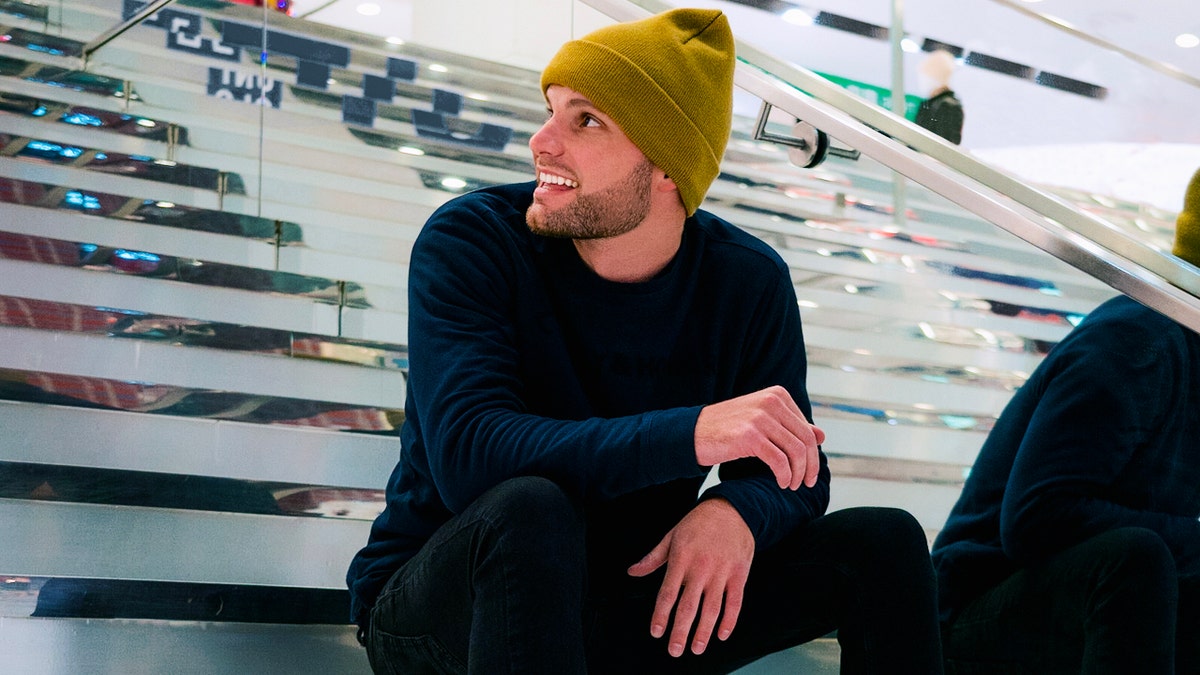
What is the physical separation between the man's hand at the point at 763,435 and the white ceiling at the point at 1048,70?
160 cm

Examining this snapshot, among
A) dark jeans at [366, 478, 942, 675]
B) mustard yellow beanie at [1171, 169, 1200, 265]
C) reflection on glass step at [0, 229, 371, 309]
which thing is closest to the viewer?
dark jeans at [366, 478, 942, 675]

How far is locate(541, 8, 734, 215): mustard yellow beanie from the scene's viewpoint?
1.48 meters

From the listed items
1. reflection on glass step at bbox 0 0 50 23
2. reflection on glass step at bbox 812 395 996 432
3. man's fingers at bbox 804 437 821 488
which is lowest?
reflection on glass step at bbox 812 395 996 432

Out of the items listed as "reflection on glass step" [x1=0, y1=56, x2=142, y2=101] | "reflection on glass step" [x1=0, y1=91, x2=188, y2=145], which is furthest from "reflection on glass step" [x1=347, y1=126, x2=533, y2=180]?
"reflection on glass step" [x1=0, y1=56, x2=142, y2=101]

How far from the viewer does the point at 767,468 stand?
1.36 meters

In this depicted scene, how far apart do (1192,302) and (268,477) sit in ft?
4.08

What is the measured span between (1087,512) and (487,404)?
73cm

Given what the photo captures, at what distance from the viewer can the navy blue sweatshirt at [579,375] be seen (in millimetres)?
1176

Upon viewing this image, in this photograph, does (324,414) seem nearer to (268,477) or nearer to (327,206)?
(268,477)

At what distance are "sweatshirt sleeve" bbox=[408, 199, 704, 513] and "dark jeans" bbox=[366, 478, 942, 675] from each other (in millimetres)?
56

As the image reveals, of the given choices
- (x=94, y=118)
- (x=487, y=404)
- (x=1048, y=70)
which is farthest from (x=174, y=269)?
(x=1048, y=70)

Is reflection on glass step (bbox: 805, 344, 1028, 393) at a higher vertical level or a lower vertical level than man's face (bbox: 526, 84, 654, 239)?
lower

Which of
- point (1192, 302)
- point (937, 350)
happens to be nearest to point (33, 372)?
point (1192, 302)

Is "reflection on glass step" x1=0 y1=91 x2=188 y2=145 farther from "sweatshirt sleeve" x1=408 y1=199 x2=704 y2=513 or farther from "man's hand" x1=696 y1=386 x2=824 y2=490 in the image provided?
"man's hand" x1=696 y1=386 x2=824 y2=490
